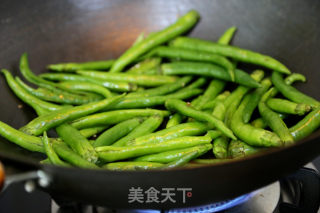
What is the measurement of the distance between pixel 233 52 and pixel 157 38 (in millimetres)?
640

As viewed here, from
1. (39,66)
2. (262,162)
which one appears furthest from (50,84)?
(262,162)

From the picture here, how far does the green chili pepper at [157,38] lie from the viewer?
2.84 metres

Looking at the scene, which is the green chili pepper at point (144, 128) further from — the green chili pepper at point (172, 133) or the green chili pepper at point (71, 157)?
the green chili pepper at point (71, 157)

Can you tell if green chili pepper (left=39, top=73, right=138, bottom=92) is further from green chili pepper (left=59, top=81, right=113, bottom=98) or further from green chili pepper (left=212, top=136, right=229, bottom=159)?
green chili pepper (left=212, top=136, right=229, bottom=159)

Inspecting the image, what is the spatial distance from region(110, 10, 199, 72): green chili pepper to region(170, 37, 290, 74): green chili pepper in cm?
9

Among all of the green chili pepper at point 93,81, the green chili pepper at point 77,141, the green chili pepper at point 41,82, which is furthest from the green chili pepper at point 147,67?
the green chili pepper at point 77,141

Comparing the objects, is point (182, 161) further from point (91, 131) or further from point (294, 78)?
point (294, 78)

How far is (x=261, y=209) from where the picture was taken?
1975 mm

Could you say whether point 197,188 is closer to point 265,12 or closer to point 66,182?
point 66,182

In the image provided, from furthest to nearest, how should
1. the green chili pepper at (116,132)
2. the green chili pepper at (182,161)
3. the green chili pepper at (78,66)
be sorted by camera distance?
the green chili pepper at (78,66) → the green chili pepper at (116,132) → the green chili pepper at (182,161)

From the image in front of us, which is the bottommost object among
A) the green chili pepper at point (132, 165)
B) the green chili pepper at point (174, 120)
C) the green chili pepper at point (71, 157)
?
the green chili pepper at point (132, 165)

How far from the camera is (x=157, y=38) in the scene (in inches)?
115

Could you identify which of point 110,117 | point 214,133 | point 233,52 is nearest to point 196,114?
point 214,133

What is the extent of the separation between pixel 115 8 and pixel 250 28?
118cm
